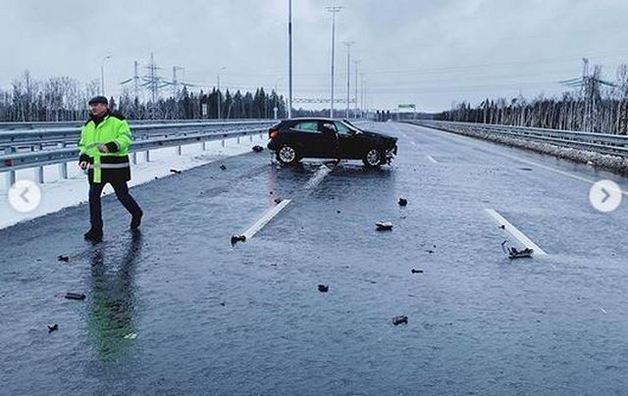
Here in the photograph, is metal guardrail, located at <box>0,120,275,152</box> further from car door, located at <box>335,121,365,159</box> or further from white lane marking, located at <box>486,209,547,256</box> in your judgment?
white lane marking, located at <box>486,209,547,256</box>

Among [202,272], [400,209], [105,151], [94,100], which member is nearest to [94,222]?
[105,151]

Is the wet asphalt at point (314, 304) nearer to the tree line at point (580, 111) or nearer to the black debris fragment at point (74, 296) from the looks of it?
the black debris fragment at point (74, 296)

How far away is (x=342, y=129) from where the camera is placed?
20250mm

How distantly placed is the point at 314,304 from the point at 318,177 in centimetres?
1097

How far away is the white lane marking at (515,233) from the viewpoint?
7.87m

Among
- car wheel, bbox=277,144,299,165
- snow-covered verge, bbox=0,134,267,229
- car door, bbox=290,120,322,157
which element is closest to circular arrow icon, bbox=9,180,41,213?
snow-covered verge, bbox=0,134,267,229

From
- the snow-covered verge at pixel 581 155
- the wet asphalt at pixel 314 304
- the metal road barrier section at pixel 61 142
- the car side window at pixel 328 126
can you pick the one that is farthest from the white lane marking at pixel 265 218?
the snow-covered verge at pixel 581 155

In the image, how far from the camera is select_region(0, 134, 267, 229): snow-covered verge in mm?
10565

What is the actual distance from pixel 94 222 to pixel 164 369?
193 inches

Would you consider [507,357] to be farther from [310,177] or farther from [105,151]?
[310,177]

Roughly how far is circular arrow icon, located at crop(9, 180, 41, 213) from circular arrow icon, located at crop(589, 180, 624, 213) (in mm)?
10078

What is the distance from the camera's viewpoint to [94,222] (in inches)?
333

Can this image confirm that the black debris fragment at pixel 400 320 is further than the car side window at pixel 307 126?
No

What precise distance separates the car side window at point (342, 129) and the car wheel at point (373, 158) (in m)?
0.93
